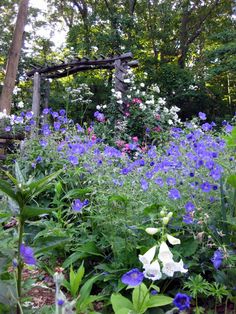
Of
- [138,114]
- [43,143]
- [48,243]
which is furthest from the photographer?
[138,114]

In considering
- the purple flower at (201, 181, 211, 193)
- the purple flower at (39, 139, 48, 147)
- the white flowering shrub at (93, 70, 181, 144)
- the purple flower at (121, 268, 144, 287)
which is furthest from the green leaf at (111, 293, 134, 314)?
the white flowering shrub at (93, 70, 181, 144)

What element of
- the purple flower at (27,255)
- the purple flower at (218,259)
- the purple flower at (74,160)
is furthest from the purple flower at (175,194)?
the purple flower at (74,160)

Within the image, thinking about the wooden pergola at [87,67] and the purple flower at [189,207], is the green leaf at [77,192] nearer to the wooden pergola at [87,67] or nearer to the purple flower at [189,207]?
the purple flower at [189,207]

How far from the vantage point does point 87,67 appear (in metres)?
8.66

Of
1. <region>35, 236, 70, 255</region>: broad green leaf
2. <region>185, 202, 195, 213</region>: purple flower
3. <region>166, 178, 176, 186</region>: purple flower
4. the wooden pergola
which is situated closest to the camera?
<region>35, 236, 70, 255</region>: broad green leaf

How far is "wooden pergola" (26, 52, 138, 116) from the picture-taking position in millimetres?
8039

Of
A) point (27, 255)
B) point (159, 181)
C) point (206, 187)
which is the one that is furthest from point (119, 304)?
point (159, 181)

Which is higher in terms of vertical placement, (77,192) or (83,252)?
(77,192)

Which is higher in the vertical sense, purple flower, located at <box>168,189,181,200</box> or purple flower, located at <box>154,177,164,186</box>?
purple flower, located at <box>154,177,164,186</box>

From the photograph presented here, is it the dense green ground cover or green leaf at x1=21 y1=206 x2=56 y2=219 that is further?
the dense green ground cover

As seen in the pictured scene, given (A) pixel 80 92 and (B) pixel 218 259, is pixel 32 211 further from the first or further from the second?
(A) pixel 80 92

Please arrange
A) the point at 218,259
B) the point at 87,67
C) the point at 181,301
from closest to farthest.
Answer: the point at 181,301 < the point at 218,259 < the point at 87,67

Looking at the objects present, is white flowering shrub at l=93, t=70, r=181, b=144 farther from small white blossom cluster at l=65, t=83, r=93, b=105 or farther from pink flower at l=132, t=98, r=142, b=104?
small white blossom cluster at l=65, t=83, r=93, b=105

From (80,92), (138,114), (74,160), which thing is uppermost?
(80,92)
